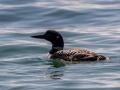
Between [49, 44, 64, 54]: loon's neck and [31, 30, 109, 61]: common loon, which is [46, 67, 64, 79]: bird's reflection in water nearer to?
[31, 30, 109, 61]: common loon

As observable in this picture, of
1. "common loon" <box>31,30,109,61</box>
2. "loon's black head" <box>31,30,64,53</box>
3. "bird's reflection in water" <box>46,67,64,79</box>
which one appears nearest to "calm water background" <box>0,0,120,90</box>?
"bird's reflection in water" <box>46,67,64,79</box>

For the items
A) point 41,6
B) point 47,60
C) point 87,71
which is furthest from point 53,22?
point 87,71

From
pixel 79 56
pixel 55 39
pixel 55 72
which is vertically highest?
pixel 55 39

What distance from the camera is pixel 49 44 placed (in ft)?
68.9

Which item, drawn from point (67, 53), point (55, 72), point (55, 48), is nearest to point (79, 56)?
point (67, 53)

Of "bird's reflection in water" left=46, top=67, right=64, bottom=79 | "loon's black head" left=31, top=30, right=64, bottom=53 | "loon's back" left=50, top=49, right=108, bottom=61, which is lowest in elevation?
"bird's reflection in water" left=46, top=67, right=64, bottom=79

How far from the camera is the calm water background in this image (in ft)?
48.9

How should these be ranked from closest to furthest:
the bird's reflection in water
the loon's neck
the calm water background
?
the calm water background
the bird's reflection in water
the loon's neck

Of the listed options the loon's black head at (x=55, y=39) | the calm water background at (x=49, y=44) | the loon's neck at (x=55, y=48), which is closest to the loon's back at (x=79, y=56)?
the calm water background at (x=49, y=44)

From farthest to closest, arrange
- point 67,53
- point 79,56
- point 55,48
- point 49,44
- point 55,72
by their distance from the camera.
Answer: point 49,44
point 55,48
point 67,53
point 79,56
point 55,72

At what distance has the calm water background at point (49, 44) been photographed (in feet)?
48.9

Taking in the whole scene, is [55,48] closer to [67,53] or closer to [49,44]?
[67,53]

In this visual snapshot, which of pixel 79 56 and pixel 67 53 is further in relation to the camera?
pixel 67 53

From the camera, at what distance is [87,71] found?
1575 centimetres
